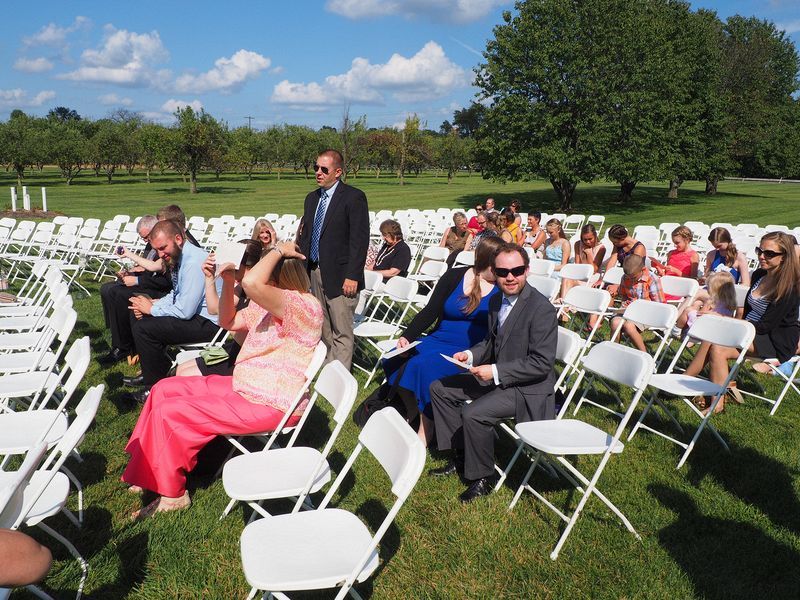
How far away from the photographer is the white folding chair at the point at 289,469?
2.89 meters

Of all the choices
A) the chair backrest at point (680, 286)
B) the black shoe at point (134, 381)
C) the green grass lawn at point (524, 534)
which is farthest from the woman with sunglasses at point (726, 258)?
the black shoe at point (134, 381)

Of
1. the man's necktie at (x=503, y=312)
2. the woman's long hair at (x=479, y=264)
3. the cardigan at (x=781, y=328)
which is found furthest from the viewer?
the cardigan at (x=781, y=328)

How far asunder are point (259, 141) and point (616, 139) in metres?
38.4

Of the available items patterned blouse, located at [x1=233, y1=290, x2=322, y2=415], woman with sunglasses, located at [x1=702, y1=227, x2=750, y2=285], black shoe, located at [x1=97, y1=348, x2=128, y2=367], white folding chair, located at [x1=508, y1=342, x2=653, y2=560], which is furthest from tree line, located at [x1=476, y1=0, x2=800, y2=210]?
patterned blouse, located at [x1=233, y1=290, x2=322, y2=415]

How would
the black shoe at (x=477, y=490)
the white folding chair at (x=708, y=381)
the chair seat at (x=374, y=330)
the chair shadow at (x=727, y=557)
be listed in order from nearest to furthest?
the chair shadow at (x=727, y=557)
the black shoe at (x=477, y=490)
the white folding chair at (x=708, y=381)
the chair seat at (x=374, y=330)

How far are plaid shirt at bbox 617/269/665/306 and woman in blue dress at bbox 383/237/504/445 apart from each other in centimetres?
308

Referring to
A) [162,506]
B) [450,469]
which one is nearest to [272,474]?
[162,506]

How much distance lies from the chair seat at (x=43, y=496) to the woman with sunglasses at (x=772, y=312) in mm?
4827

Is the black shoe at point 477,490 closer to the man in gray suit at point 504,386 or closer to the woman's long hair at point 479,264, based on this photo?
the man in gray suit at point 504,386

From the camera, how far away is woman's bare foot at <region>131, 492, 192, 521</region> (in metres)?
3.46

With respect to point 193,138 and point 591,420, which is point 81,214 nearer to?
point 193,138

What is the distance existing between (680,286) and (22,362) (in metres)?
6.55

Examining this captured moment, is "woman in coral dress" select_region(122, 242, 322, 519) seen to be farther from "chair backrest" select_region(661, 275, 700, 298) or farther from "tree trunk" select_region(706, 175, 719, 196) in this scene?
"tree trunk" select_region(706, 175, 719, 196)

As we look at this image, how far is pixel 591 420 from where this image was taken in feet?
16.3
